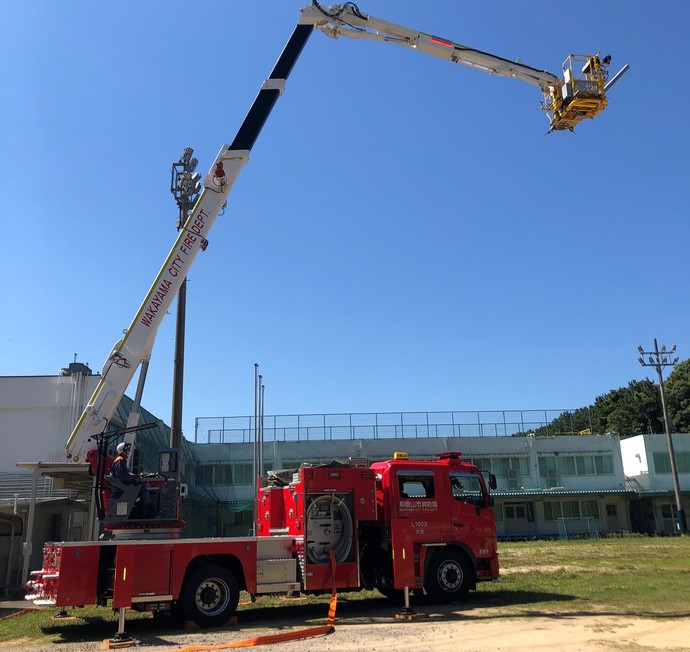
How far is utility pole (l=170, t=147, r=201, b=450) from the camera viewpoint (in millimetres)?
21031

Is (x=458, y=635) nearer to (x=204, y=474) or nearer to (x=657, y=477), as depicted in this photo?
(x=204, y=474)

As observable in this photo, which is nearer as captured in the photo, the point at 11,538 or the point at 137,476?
the point at 137,476

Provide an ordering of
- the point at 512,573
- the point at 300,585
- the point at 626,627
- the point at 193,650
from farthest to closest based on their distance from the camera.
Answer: the point at 512,573 < the point at 300,585 < the point at 626,627 < the point at 193,650

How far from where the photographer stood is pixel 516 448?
54594 millimetres

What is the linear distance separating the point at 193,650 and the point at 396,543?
5.12 m

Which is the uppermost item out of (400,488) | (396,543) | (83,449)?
(83,449)

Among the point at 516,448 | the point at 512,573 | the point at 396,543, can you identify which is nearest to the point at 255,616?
the point at 396,543

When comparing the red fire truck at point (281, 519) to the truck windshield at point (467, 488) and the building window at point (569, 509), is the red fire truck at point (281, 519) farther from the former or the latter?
the building window at point (569, 509)

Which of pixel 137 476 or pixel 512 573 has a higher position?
pixel 137 476

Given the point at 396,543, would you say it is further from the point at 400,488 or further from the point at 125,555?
the point at 125,555

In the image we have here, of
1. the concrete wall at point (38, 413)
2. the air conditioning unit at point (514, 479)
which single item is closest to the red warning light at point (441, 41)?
the concrete wall at point (38, 413)

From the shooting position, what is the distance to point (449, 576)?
568 inches

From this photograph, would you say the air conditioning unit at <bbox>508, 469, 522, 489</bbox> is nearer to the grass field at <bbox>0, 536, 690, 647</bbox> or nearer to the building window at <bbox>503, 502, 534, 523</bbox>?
the building window at <bbox>503, 502, 534, 523</bbox>

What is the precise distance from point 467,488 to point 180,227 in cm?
1294
